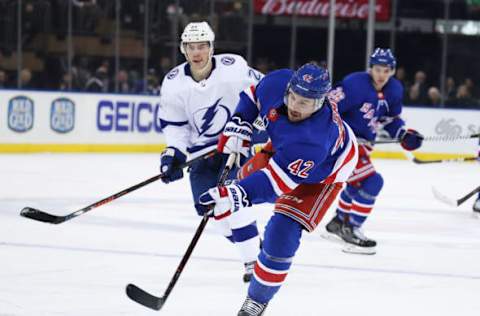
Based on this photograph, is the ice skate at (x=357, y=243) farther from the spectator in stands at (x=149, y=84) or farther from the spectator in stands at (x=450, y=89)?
the spectator in stands at (x=450, y=89)

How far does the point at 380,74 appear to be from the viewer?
21.2 ft

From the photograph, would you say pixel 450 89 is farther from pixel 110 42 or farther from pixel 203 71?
pixel 203 71

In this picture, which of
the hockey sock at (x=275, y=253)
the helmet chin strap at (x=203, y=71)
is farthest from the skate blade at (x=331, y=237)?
the hockey sock at (x=275, y=253)

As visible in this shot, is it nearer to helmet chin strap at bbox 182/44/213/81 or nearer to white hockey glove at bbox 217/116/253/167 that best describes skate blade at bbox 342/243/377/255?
helmet chin strap at bbox 182/44/213/81

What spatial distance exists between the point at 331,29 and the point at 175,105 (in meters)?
9.16

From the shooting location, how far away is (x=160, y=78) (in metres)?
14.7

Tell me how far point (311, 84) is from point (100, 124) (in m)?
9.12

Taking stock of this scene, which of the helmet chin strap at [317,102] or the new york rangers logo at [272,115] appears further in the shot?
the new york rangers logo at [272,115]

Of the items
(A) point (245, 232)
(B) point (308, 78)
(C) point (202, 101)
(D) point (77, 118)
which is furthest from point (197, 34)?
(D) point (77, 118)

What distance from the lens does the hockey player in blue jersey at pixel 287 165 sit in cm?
384

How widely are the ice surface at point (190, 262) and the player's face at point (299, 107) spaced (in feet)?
3.14

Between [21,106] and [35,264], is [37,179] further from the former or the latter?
[35,264]

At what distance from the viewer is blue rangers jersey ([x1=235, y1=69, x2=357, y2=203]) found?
384cm

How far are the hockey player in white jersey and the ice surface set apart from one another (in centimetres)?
28
